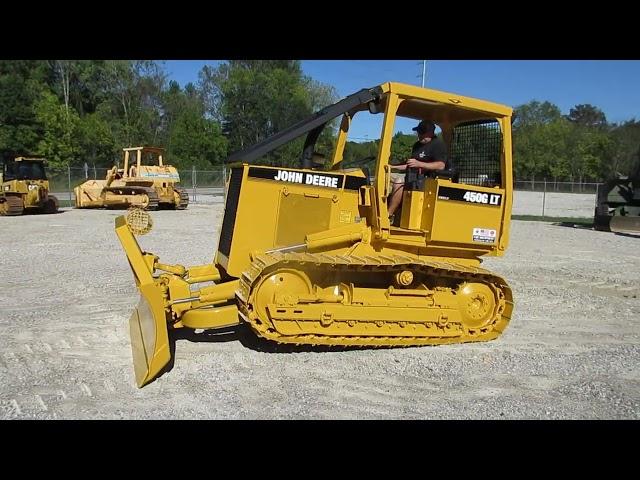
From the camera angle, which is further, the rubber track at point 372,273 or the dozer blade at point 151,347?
→ the rubber track at point 372,273

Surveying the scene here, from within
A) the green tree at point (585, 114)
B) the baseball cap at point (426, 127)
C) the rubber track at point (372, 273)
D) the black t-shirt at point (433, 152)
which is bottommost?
the rubber track at point (372, 273)

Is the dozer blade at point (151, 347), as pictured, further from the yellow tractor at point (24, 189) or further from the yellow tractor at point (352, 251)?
the yellow tractor at point (24, 189)

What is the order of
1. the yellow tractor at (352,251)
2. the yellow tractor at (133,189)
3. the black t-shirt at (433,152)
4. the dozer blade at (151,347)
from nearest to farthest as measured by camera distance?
the dozer blade at (151,347)
the yellow tractor at (352,251)
the black t-shirt at (433,152)
the yellow tractor at (133,189)

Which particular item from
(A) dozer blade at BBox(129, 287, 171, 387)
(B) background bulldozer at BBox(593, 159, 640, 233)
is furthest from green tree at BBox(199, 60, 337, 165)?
(A) dozer blade at BBox(129, 287, 171, 387)

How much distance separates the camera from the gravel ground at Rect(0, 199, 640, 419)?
411 cm

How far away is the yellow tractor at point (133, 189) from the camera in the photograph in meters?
23.2

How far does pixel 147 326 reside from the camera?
486cm

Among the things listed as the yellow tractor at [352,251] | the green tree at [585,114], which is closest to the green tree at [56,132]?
the yellow tractor at [352,251]

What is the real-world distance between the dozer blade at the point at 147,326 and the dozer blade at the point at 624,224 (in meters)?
17.1

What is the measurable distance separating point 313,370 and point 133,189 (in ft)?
67.5

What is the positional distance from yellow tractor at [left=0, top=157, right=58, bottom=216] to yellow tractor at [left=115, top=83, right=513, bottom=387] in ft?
59.7

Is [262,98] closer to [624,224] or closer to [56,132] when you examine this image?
[56,132]

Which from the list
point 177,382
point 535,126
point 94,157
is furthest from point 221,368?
point 535,126
